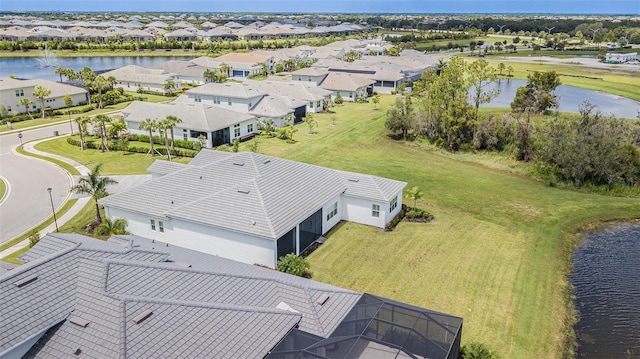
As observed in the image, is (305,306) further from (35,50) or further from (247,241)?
(35,50)

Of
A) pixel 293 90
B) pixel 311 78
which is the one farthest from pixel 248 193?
pixel 311 78

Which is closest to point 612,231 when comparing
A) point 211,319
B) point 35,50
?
point 211,319

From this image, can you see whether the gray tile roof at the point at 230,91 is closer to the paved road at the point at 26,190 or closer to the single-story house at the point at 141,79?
the single-story house at the point at 141,79

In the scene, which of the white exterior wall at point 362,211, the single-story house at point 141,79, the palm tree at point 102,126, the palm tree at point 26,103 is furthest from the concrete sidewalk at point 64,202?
the single-story house at point 141,79

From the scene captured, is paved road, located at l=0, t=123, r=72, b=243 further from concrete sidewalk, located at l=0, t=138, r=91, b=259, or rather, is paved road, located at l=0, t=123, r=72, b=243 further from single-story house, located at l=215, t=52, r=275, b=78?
single-story house, located at l=215, t=52, r=275, b=78

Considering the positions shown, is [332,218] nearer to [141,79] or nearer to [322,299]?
[322,299]

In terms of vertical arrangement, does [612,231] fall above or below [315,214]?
below
